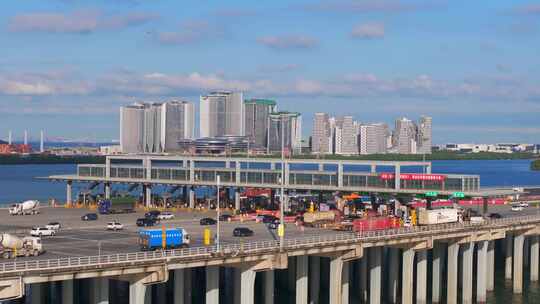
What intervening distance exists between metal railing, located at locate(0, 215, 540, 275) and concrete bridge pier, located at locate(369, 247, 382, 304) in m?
2.10

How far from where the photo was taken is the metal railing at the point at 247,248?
185ft

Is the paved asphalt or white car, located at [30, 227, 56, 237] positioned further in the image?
white car, located at [30, 227, 56, 237]

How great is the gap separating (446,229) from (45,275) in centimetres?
4613

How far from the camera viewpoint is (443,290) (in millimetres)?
94562

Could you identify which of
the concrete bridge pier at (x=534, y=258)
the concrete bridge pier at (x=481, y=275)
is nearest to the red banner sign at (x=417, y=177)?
the concrete bridge pier at (x=534, y=258)

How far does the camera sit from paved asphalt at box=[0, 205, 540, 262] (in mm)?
71188

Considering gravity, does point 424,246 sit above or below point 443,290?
above

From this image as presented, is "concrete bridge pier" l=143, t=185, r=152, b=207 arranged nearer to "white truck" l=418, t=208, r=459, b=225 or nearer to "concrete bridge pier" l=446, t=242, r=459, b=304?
"white truck" l=418, t=208, r=459, b=225

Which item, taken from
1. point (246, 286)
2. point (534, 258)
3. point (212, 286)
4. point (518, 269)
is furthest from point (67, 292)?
point (534, 258)

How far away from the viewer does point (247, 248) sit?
68.1 metres

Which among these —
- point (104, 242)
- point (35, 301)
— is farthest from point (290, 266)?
point (35, 301)

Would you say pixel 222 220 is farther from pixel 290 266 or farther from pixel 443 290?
pixel 443 290

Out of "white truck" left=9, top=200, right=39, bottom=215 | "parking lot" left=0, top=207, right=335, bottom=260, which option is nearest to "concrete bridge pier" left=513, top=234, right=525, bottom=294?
"parking lot" left=0, top=207, right=335, bottom=260

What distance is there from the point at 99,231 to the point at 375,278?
92.8 feet
